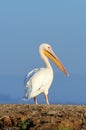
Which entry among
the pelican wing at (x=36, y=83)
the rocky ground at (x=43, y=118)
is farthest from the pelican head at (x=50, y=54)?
the rocky ground at (x=43, y=118)

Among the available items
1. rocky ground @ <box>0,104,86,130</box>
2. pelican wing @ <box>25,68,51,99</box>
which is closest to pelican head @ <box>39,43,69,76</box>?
pelican wing @ <box>25,68,51,99</box>

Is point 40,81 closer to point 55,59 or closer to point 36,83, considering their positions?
point 36,83

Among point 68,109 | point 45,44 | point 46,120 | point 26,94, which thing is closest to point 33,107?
point 68,109

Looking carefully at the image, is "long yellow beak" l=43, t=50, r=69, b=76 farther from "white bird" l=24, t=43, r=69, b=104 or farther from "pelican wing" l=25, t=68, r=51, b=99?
"pelican wing" l=25, t=68, r=51, b=99

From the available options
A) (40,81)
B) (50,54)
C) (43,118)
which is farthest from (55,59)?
(43,118)

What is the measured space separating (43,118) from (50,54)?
891 cm

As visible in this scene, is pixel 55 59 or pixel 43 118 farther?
pixel 55 59

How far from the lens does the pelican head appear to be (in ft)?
65.1

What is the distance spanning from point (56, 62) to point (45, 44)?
919 mm

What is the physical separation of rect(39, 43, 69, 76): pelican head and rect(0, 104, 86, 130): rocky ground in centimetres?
710

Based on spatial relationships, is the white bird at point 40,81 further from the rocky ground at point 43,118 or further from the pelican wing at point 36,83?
the rocky ground at point 43,118

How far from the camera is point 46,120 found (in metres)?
11.2

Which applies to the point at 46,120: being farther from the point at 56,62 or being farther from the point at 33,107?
the point at 56,62

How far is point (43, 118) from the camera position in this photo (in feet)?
37.3
